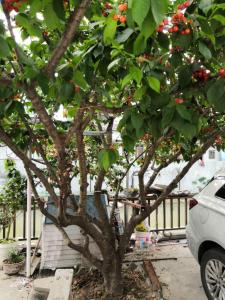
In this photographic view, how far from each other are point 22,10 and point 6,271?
339 centimetres

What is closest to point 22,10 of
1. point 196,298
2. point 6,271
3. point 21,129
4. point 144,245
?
point 21,129

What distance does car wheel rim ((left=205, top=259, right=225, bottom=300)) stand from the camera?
2.87m

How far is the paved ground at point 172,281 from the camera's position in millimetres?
3336

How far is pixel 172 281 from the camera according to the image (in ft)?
11.9

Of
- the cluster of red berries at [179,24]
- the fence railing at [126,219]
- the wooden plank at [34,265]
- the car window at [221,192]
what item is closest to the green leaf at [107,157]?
the cluster of red berries at [179,24]

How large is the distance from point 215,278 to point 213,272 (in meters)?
0.06

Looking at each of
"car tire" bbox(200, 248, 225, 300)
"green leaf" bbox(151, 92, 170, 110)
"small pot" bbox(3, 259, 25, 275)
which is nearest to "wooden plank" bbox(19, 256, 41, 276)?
"small pot" bbox(3, 259, 25, 275)

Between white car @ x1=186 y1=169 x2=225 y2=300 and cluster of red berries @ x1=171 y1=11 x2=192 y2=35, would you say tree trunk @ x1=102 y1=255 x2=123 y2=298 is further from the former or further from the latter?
cluster of red berries @ x1=171 y1=11 x2=192 y2=35

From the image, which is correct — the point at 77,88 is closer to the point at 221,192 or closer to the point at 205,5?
the point at 205,5

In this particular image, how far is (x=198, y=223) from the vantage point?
3221 millimetres

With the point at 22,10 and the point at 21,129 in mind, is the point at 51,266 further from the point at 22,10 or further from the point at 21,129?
Result: the point at 22,10

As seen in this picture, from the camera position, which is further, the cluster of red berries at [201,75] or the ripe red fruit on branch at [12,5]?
the cluster of red berries at [201,75]

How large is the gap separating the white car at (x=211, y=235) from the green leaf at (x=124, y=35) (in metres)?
2.08

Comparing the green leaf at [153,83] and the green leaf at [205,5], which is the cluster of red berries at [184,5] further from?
the green leaf at [153,83]
